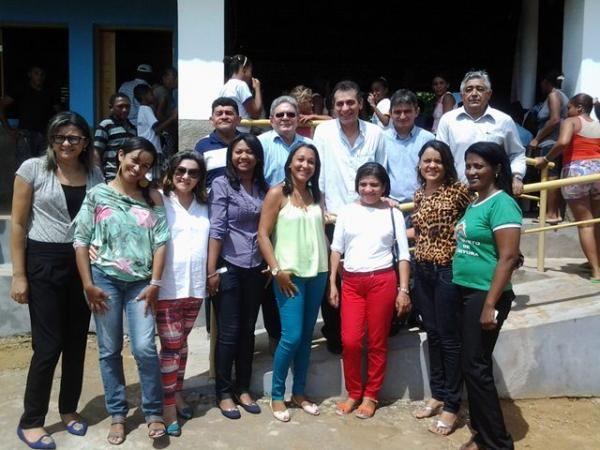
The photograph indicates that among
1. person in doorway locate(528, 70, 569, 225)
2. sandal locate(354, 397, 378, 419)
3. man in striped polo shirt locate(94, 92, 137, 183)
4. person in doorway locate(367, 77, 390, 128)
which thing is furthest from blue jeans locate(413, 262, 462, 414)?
man in striped polo shirt locate(94, 92, 137, 183)

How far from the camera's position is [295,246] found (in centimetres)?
381

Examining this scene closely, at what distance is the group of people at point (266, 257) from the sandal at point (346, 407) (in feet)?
0.04

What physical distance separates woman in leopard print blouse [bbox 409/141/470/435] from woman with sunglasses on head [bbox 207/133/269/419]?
95 centimetres

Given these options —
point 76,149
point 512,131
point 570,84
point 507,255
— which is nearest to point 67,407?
point 76,149

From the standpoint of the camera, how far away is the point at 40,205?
11.7 feet

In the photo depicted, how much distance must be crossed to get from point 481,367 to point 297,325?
41.9 inches

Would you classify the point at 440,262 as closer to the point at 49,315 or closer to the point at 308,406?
the point at 308,406

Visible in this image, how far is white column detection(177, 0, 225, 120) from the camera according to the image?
6504mm

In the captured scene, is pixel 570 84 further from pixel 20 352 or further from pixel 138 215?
pixel 20 352

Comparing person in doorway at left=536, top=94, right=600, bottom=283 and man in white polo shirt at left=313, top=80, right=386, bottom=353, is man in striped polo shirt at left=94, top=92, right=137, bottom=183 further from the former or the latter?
person in doorway at left=536, top=94, right=600, bottom=283

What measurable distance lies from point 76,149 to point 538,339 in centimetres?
313

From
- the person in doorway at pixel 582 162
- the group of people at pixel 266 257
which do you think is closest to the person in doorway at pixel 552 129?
the person in doorway at pixel 582 162

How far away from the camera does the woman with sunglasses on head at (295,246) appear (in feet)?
12.4

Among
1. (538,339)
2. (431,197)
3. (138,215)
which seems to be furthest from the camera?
(538,339)
